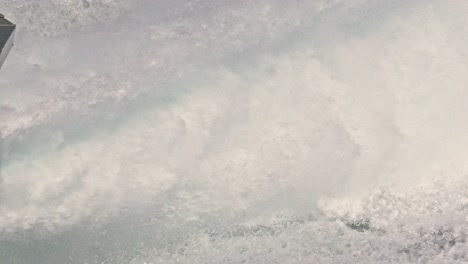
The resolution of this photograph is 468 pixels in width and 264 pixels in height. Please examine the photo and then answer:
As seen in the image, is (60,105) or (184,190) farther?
(60,105)

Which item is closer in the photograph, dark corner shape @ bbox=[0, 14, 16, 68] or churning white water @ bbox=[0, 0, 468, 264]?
dark corner shape @ bbox=[0, 14, 16, 68]

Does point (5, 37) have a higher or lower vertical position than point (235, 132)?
higher

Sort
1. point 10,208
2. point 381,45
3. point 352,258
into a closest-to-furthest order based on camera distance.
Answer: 1. point 352,258
2. point 10,208
3. point 381,45

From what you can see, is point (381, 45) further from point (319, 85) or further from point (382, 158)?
point (382, 158)

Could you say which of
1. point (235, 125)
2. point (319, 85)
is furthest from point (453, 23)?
point (235, 125)

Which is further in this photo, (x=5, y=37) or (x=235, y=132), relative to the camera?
(x=235, y=132)

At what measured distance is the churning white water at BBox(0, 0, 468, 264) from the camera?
554cm

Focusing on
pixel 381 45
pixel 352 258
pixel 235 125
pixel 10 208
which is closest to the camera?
pixel 352 258

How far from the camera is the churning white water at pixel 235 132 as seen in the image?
218 inches

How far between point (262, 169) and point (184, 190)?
94cm

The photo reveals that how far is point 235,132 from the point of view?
20.7ft

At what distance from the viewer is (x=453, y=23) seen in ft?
23.8

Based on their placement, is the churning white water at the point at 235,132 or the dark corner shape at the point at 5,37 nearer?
the dark corner shape at the point at 5,37

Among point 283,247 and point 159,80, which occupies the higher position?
point 159,80
